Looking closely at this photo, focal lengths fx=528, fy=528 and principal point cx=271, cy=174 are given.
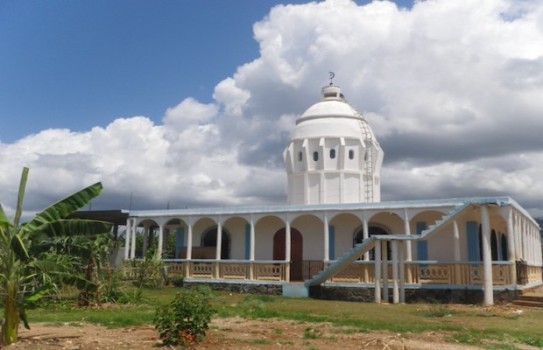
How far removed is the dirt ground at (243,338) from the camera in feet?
30.7

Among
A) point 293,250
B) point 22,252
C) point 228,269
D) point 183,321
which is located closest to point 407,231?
point 293,250

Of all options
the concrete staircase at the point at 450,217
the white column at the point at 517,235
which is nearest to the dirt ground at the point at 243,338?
the concrete staircase at the point at 450,217

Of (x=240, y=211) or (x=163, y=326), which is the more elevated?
(x=240, y=211)

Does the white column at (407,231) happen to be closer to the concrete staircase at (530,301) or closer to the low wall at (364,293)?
the low wall at (364,293)

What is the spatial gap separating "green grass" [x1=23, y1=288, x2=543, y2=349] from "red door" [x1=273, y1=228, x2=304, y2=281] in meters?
6.34

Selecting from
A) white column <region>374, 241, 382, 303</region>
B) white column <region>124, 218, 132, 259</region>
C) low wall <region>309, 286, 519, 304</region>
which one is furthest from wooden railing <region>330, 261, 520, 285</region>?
white column <region>124, 218, 132, 259</region>

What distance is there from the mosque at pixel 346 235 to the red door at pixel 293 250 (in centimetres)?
5

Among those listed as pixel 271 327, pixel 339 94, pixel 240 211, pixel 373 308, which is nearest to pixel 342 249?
pixel 240 211

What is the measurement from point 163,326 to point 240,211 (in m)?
15.2

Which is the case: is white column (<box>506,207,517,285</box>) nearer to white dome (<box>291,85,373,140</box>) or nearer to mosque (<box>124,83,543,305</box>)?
mosque (<box>124,83,543,305</box>)

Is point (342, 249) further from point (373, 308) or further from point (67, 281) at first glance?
point (67, 281)

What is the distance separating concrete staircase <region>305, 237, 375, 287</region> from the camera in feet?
64.7

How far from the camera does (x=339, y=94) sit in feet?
102

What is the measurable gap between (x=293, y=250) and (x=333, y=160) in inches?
212
